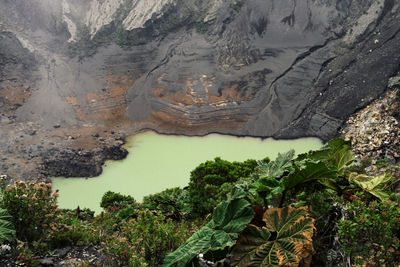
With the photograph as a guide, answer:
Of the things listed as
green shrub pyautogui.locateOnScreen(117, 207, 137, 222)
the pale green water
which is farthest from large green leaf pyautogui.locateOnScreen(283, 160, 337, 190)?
the pale green water

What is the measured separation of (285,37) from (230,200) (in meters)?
16.9

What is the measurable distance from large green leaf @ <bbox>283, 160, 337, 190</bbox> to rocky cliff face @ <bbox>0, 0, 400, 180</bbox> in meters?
12.0

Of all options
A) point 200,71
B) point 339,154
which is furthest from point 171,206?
point 200,71

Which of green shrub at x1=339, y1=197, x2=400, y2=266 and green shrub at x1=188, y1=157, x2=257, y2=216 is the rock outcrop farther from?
green shrub at x1=339, y1=197, x2=400, y2=266

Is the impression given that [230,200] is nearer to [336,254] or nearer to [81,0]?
[336,254]

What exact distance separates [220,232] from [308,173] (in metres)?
0.95

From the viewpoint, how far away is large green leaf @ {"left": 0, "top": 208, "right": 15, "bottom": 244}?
349 cm

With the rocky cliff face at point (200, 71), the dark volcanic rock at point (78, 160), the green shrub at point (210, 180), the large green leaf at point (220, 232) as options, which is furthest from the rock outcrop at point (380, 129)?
the dark volcanic rock at point (78, 160)

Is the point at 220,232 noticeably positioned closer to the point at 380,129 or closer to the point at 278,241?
the point at 278,241

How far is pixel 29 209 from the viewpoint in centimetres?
390

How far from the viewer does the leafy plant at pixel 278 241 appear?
2451mm

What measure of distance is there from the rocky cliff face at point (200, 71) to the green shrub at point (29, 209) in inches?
475

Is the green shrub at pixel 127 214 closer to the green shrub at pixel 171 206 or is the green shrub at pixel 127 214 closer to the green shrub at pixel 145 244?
the green shrub at pixel 171 206

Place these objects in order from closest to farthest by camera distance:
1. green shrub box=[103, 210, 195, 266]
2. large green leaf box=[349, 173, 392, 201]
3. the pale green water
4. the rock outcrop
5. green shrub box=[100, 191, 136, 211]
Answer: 1. large green leaf box=[349, 173, 392, 201]
2. green shrub box=[103, 210, 195, 266]
3. green shrub box=[100, 191, 136, 211]
4. the rock outcrop
5. the pale green water
